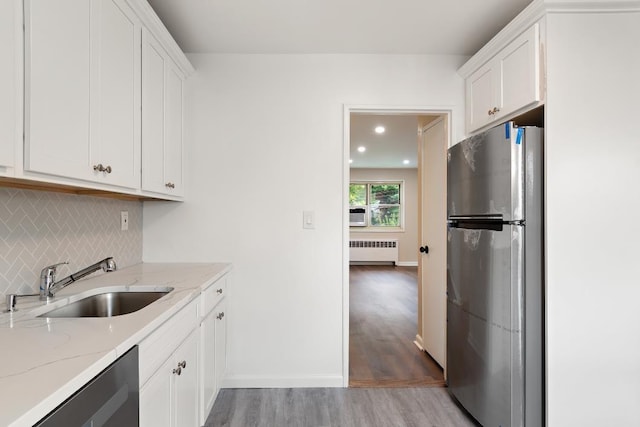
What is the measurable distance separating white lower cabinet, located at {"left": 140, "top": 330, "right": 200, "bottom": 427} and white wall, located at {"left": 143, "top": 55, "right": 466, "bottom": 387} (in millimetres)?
854

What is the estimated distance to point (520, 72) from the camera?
186 centimetres

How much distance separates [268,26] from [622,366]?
272 cm

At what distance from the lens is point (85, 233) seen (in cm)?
182

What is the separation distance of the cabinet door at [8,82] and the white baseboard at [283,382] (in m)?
2.04

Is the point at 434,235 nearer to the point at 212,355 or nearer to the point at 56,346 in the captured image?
the point at 212,355

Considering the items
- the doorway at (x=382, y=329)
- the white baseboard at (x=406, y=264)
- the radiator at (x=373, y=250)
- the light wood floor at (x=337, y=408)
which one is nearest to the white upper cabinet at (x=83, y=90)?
the doorway at (x=382, y=329)

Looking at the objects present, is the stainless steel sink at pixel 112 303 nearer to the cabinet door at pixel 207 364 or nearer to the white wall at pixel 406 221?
the cabinet door at pixel 207 364

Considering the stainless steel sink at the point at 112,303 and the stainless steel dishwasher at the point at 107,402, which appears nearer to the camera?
the stainless steel dishwasher at the point at 107,402

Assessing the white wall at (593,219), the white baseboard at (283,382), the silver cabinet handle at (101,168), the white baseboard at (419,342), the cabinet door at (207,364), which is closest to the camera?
the silver cabinet handle at (101,168)

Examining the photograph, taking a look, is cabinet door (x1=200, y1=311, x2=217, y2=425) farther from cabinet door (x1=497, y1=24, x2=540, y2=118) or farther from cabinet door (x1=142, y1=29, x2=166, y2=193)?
cabinet door (x1=497, y1=24, x2=540, y2=118)

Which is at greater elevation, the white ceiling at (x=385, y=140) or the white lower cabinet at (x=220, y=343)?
the white ceiling at (x=385, y=140)

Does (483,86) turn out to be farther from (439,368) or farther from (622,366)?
(439,368)

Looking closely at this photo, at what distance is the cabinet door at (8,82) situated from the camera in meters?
0.94

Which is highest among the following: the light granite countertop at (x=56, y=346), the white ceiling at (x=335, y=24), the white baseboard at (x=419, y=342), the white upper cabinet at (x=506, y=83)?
the white ceiling at (x=335, y=24)
